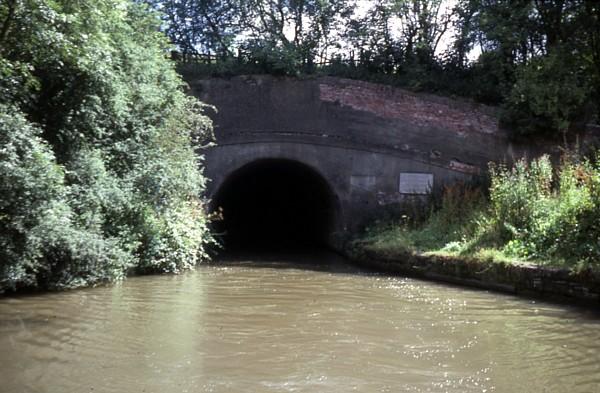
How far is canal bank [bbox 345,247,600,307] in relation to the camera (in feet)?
30.1

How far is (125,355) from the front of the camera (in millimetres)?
5875

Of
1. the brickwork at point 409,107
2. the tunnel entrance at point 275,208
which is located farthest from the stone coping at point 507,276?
the tunnel entrance at point 275,208

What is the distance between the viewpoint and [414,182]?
18.3 meters

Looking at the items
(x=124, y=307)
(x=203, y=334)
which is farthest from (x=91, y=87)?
(x=203, y=334)

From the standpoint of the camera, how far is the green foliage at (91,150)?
8.62 metres

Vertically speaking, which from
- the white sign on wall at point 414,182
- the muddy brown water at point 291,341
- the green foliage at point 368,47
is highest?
the green foliage at point 368,47

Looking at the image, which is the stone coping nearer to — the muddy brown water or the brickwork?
the muddy brown water

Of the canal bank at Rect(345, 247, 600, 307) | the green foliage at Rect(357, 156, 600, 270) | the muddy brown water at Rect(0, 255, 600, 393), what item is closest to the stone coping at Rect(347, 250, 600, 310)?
the canal bank at Rect(345, 247, 600, 307)

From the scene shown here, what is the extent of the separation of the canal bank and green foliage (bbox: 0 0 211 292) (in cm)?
468

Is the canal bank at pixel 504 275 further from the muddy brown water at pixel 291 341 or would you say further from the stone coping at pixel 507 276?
the muddy brown water at pixel 291 341

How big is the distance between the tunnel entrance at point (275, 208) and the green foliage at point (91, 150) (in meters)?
5.79

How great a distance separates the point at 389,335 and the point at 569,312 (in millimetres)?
3091

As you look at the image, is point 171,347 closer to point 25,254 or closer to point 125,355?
point 125,355

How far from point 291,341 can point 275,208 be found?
80.9 ft
